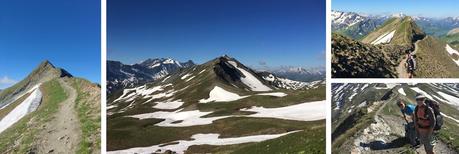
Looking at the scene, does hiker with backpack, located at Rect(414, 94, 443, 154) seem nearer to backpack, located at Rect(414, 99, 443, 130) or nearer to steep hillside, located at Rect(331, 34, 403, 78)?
backpack, located at Rect(414, 99, 443, 130)

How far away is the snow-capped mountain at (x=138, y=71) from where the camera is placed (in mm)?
15406

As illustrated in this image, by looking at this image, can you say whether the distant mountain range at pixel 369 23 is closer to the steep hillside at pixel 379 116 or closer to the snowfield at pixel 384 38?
the snowfield at pixel 384 38

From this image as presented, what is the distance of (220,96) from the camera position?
56.7ft

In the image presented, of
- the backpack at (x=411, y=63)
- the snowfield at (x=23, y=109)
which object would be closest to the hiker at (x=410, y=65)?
the backpack at (x=411, y=63)

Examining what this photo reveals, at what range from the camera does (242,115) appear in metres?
16.7

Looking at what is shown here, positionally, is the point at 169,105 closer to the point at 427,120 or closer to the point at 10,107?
the point at 10,107

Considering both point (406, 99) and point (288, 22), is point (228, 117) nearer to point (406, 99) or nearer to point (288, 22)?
point (288, 22)

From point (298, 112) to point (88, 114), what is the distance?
5089 millimetres

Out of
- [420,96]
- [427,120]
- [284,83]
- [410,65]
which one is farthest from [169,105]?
[427,120]

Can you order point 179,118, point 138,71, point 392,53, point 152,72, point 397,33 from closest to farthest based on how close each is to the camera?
point 392,53 < point 397,33 < point 152,72 < point 138,71 < point 179,118

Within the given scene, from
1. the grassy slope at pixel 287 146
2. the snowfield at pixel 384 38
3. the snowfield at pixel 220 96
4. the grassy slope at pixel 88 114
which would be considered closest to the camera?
the snowfield at pixel 384 38

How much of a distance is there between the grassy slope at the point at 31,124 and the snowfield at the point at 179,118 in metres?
1.86

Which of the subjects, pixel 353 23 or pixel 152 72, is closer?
pixel 353 23

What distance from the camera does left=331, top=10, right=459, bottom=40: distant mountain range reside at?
13.5 m
